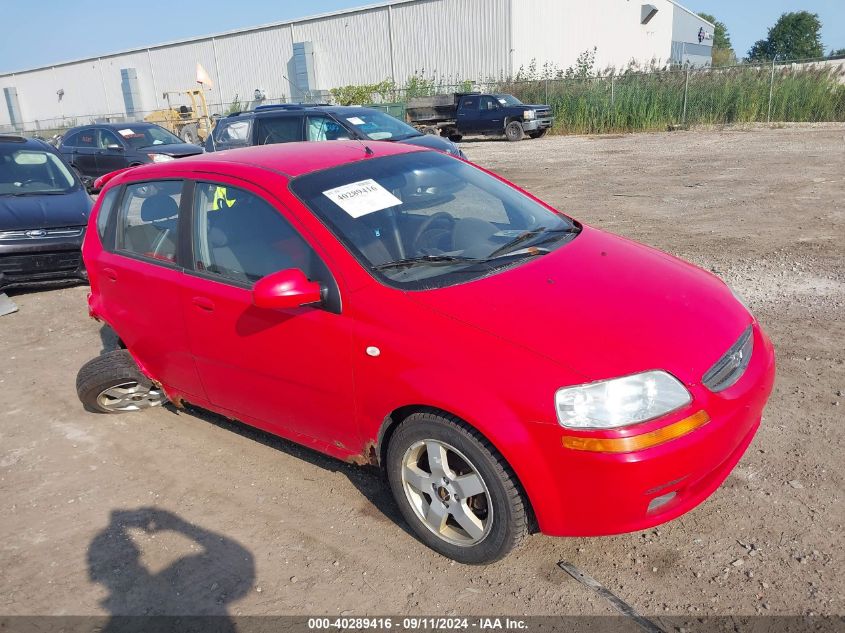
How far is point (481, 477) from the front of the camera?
2.76m

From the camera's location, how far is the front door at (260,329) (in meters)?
3.14

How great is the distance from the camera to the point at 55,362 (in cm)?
578

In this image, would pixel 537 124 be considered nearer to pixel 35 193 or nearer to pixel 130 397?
pixel 35 193

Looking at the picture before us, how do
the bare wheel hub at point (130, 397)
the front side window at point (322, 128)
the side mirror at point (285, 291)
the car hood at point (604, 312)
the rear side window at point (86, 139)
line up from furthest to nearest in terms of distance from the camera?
the rear side window at point (86, 139)
the front side window at point (322, 128)
the bare wheel hub at point (130, 397)
the side mirror at point (285, 291)
the car hood at point (604, 312)

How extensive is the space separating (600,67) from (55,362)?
4237 cm

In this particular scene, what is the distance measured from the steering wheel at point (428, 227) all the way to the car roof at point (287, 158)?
57 centimetres

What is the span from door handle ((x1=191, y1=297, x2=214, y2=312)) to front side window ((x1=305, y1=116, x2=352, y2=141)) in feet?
27.5

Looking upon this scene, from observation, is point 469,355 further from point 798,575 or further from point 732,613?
point 798,575

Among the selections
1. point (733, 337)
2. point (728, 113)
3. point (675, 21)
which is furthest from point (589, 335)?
point (675, 21)

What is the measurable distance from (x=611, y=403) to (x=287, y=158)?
2.24 metres

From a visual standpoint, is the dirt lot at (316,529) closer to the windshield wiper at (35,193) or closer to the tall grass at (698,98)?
the windshield wiper at (35,193)

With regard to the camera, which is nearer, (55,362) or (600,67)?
(55,362)

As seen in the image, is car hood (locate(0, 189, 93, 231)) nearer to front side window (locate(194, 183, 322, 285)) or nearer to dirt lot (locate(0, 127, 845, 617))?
dirt lot (locate(0, 127, 845, 617))

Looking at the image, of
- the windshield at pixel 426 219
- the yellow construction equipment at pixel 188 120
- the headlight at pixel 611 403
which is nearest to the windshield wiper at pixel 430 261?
the windshield at pixel 426 219
